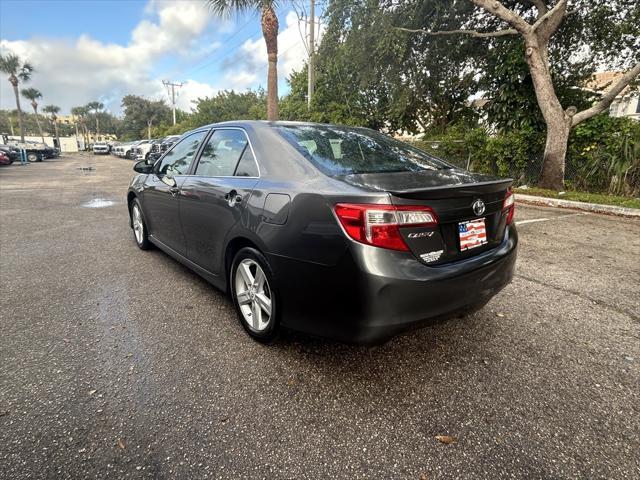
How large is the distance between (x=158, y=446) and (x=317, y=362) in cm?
99

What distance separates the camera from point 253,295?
2.52 m

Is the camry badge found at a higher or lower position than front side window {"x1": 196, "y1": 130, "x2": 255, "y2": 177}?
lower

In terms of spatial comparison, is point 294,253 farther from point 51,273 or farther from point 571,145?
point 571,145

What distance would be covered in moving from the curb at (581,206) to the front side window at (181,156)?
8052 millimetres

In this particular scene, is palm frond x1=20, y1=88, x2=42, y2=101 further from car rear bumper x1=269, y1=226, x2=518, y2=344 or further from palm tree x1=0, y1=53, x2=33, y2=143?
car rear bumper x1=269, y1=226, x2=518, y2=344

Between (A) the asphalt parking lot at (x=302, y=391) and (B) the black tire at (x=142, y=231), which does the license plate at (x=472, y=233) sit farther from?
(B) the black tire at (x=142, y=231)

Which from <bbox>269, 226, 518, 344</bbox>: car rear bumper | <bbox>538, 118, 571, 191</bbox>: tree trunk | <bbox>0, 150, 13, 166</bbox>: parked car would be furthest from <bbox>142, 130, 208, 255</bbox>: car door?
<bbox>0, 150, 13, 166</bbox>: parked car

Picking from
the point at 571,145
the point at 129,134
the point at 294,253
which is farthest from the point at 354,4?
the point at 129,134

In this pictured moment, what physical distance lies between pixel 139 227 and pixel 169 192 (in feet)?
4.73

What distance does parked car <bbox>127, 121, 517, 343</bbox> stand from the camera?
71.4 inches

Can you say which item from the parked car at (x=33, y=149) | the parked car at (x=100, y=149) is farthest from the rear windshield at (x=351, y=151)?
the parked car at (x=100, y=149)

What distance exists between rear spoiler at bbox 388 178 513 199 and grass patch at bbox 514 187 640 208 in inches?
288

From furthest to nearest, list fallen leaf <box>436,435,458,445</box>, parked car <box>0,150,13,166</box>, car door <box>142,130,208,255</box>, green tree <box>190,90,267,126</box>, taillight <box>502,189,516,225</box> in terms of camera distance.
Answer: green tree <box>190,90,267,126</box> < parked car <box>0,150,13,166</box> < car door <box>142,130,208,255</box> < taillight <box>502,189,516,225</box> < fallen leaf <box>436,435,458,445</box>

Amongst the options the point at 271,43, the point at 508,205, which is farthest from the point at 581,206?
the point at 271,43
